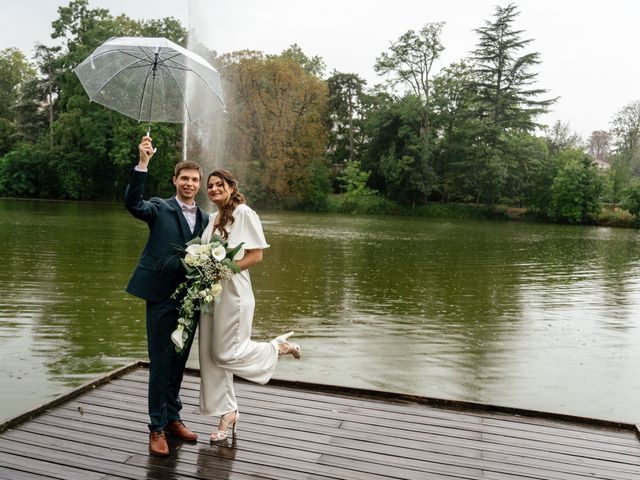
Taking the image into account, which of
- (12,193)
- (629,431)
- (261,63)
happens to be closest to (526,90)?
(261,63)

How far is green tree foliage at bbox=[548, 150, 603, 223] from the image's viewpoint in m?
43.8

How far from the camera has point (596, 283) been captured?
14.9 metres

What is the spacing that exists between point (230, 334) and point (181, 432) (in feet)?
2.40

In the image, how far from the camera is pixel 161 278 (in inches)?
148

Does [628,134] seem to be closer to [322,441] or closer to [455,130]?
[455,130]

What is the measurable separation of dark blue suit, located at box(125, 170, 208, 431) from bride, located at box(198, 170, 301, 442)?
21 centimetres

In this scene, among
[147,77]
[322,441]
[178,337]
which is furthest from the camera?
[147,77]

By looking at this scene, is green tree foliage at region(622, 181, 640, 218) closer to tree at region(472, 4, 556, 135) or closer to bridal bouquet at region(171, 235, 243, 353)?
tree at region(472, 4, 556, 135)

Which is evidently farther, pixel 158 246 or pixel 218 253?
pixel 158 246

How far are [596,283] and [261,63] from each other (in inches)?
1401

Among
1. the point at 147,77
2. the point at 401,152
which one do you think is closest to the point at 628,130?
the point at 401,152

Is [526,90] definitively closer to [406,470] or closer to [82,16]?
[82,16]

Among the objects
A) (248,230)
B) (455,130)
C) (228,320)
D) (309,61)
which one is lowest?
(228,320)

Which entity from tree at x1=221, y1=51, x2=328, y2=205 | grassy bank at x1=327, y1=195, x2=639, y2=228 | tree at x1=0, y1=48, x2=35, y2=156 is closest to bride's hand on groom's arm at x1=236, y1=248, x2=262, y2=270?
tree at x1=221, y1=51, x2=328, y2=205
